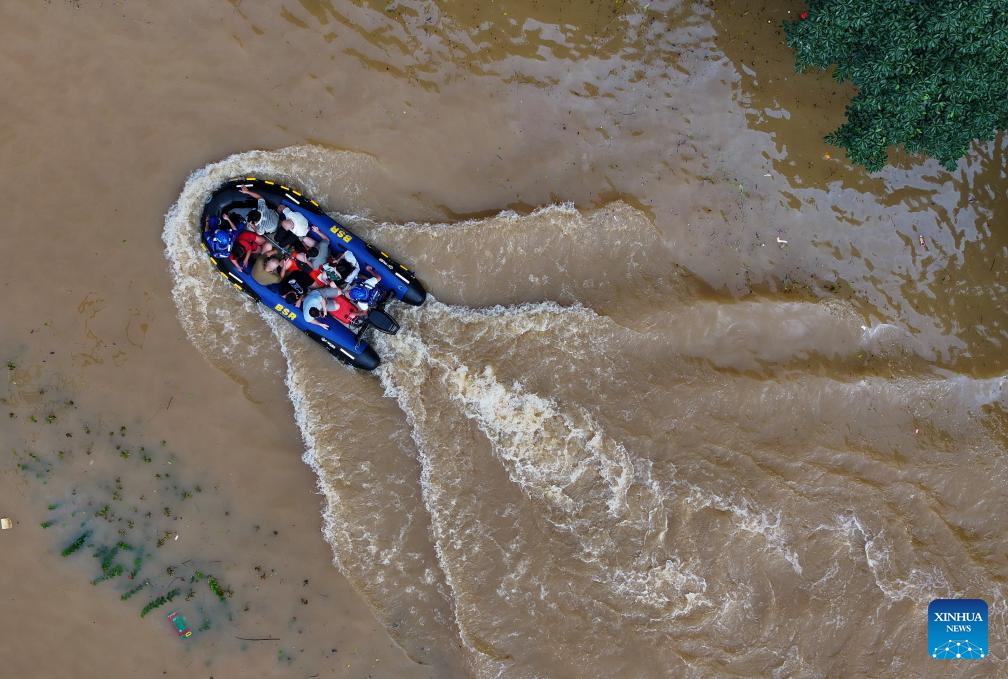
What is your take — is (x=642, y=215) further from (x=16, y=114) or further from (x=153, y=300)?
(x=16, y=114)

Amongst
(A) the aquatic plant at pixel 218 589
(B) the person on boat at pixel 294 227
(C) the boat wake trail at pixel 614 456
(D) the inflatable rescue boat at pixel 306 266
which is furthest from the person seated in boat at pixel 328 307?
(A) the aquatic plant at pixel 218 589

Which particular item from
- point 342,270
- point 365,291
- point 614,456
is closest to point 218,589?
point 365,291

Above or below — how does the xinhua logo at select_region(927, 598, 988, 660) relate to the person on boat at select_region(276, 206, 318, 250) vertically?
below

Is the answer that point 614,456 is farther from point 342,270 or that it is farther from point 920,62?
Answer: point 920,62

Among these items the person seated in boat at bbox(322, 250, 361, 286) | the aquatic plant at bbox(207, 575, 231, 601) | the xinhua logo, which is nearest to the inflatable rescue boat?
the person seated in boat at bbox(322, 250, 361, 286)

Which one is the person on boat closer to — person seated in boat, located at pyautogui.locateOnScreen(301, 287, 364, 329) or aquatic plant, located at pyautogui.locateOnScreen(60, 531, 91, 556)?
person seated in boat, located at pyautogui.locateOnScreen(301, 287, 364, 329)

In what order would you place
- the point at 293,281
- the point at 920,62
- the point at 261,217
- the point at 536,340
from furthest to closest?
the point at 536,340 → the point at 293,281 → the point at 261,217 → the point at 920,62
